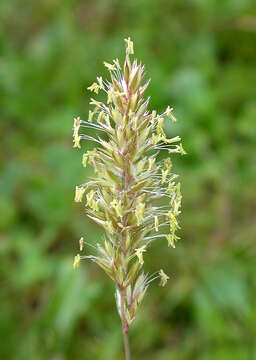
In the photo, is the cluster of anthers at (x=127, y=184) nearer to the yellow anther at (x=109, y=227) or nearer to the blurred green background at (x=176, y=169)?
the yellow anther at (x=109, y=227)

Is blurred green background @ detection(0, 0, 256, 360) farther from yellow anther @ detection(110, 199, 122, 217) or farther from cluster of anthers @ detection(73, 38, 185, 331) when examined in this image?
yellow anther @ detection(110, 199, 122, 217)

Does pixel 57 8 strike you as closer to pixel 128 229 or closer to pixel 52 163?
pixel 52 163

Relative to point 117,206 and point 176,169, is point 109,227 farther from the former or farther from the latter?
point 176,169

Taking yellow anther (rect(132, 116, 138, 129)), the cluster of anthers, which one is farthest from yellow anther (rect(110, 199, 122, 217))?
yellow anther (rect(132, 116, 138, 129))

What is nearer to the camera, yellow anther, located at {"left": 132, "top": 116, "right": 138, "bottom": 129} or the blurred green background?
yellow anther, located at {"left": 132, "top": 116, "right": 138, "bottom": 129}

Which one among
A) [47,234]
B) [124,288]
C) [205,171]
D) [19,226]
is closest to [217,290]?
[205,171]

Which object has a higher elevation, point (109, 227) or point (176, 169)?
point (176, 169)

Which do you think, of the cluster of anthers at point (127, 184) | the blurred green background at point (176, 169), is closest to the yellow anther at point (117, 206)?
the cluster of anthers at point (127, 184)

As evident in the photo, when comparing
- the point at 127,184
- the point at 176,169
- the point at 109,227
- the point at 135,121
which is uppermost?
the point at 176,169

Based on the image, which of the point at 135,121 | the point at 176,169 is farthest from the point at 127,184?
the point at 176,169
